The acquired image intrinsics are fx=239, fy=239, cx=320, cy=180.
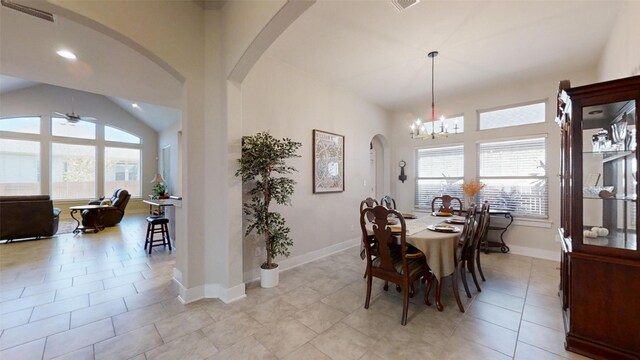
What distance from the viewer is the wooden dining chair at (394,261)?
2183mm

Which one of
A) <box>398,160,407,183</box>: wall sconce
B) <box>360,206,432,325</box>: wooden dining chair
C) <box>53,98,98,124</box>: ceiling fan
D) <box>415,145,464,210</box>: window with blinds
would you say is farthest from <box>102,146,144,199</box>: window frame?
<box>360,206,432,325</box>: wooden dining chair

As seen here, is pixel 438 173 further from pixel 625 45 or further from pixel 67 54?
pixel 67 54

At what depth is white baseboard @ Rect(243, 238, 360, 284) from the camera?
3.13m

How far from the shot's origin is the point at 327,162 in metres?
4.19

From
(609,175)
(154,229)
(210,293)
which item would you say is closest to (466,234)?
(609,175)

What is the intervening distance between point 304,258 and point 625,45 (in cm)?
A: 441

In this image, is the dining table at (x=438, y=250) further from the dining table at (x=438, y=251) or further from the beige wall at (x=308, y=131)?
the beige wall at (x=308, y=131)

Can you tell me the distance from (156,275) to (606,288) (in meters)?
4.59

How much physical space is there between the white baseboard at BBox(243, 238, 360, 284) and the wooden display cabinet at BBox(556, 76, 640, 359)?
114 inches

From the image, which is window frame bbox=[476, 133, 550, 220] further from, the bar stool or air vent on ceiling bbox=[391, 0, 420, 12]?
the bar stool

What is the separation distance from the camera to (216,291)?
2680 mm

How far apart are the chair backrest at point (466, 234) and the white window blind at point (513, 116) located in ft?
9.41

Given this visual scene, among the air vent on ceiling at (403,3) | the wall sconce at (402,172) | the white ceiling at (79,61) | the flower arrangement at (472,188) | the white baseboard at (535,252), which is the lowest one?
the white baseboard at (535,252)

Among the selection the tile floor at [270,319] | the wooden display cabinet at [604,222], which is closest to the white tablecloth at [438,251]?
the tile floor at [270,319]
